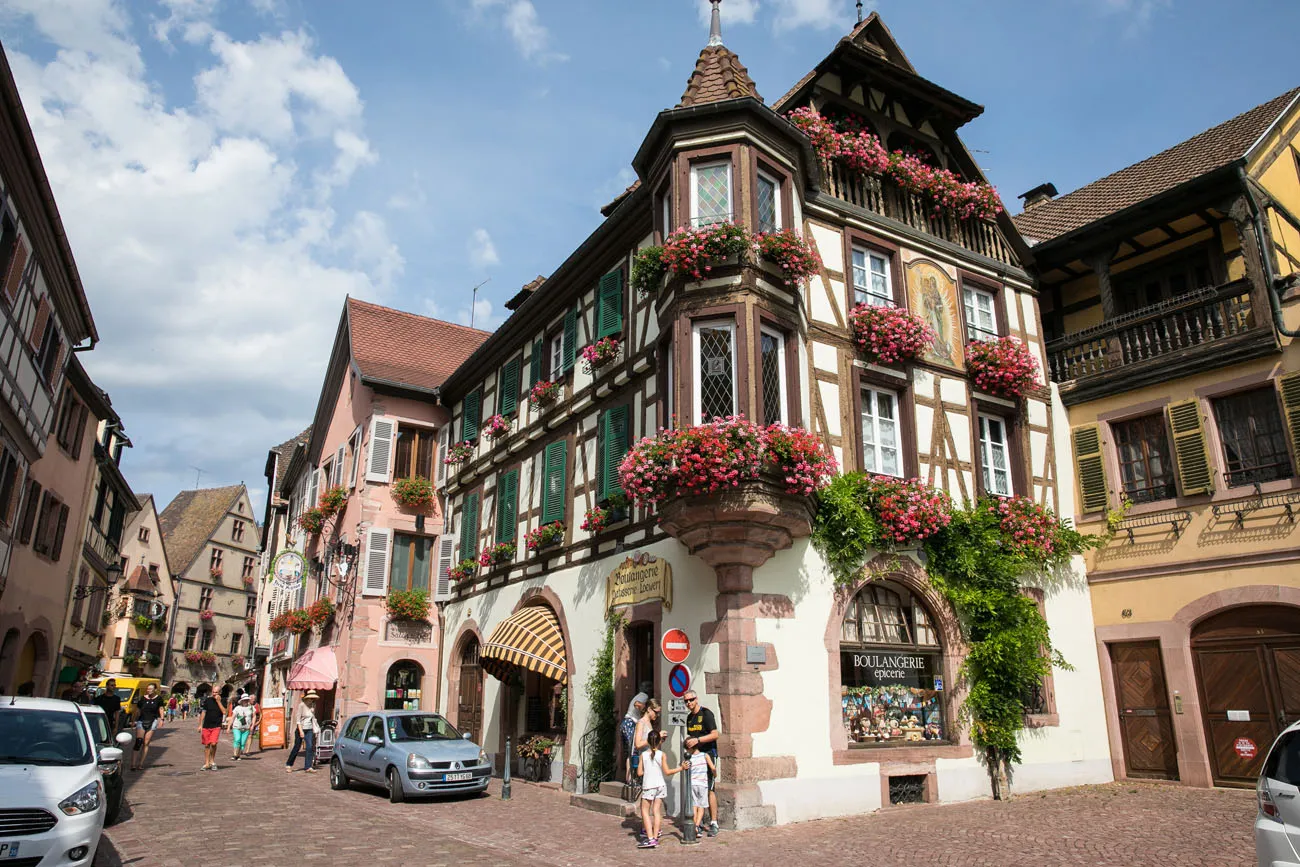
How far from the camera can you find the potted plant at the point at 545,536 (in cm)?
1675

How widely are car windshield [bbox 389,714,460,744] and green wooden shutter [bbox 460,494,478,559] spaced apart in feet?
19.1

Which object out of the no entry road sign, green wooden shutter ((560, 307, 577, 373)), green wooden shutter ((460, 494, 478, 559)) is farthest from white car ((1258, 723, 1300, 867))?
green wooden shutter ((460, 494, 478, 559))

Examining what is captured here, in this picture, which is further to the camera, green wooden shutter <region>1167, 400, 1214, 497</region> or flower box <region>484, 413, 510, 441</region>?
flower box <region>484, 413, 510, 441</region>

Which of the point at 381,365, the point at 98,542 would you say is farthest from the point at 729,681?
the point at 98,542

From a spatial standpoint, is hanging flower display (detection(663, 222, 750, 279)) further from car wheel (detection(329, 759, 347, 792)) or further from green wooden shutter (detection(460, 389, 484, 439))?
green wooden shutter (detection(460, 389, 484, 439))

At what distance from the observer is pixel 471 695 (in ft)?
65.7

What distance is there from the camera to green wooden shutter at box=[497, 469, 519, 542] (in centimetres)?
1902

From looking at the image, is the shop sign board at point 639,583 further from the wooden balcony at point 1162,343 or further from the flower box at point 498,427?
the wooden balcony at point 1162,343

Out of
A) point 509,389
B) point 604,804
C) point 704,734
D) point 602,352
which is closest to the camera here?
point 704,734

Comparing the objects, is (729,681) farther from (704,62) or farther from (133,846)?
(704,62)

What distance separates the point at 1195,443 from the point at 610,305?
9.75 m

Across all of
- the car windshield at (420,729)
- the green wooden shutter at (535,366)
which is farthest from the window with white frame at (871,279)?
the car windshield at (420,729)

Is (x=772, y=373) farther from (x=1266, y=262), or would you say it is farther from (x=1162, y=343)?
(x=1266, y=262)

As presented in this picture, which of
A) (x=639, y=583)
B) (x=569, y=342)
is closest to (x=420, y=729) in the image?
(x=639, y=583)
